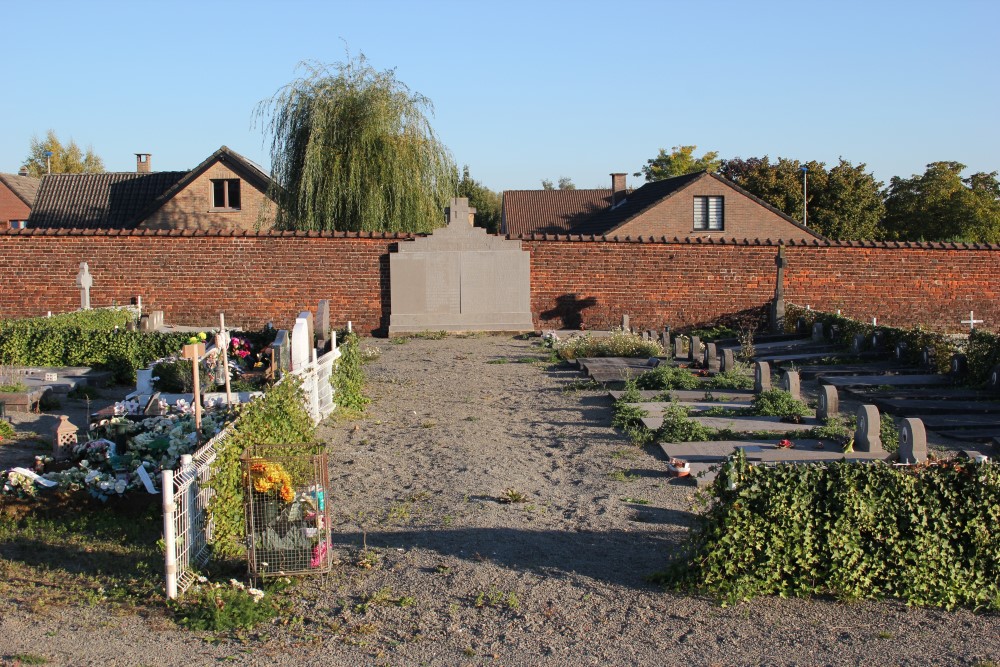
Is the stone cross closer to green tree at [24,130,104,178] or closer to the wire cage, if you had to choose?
the wire cage

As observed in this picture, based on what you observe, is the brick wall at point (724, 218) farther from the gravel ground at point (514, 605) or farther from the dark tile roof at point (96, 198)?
the gravel ground at point (514, 605)

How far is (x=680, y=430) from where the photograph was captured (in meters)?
10.5

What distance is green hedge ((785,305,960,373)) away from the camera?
50.3 feet

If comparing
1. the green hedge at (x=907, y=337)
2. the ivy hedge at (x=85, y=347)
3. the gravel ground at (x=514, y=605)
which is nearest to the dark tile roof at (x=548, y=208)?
the green hedge at (x=907, y=337)

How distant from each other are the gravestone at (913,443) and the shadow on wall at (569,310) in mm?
15074

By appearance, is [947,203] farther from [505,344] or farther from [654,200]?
[505,344]

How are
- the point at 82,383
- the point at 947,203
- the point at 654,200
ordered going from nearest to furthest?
the point at 82,383 → the point at 654,200 → the point at 947,203

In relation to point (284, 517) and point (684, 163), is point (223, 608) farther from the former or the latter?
point (684, 163)

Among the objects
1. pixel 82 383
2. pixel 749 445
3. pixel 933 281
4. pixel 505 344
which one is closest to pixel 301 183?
pixel 505 344

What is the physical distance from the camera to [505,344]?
69.8ft

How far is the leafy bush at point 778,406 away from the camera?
11773 mm

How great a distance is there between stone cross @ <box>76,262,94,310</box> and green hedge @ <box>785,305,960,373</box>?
1599 cm

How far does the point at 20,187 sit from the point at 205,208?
25.1 meters

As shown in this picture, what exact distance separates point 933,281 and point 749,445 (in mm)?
16422
